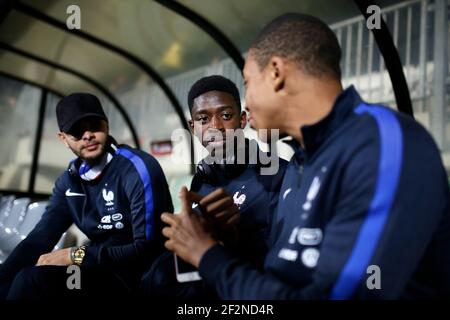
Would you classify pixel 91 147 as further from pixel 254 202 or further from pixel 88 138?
pixel 254 202

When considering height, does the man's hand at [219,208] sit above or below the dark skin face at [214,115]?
below

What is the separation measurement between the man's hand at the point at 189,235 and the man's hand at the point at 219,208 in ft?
0.17

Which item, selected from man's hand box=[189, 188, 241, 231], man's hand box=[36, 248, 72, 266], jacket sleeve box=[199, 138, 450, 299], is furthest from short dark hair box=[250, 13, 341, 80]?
man's hand box=[36, 248, 72, 266]

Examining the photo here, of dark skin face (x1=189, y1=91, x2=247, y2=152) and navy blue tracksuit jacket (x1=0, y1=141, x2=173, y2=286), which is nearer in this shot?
navy blue tracksuit jacket (x1=0, y1=141, x2=173, y2=286)

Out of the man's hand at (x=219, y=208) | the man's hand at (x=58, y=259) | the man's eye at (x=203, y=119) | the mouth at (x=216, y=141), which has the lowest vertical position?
the man's hand at (x=58, y=259)

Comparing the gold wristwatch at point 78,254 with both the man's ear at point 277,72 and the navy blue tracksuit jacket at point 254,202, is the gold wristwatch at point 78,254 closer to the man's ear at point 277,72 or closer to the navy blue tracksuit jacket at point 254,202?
the navy blue tracksuit jacket at point 254,202

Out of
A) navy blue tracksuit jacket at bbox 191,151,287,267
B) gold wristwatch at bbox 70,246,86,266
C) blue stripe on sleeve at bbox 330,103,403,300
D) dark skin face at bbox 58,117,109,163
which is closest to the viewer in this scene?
blue stripe on sleeve at bbox 330,103,403,300

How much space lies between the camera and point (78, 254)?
75.4 inches

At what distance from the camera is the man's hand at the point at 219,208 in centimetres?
123

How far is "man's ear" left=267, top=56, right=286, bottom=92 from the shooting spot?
1.12m

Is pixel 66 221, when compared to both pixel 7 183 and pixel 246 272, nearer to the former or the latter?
pixel 246 272

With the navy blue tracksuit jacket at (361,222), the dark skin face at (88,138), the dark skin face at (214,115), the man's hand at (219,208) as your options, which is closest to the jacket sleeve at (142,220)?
the dark skin face at (88,138)

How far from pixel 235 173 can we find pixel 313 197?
0.98 m

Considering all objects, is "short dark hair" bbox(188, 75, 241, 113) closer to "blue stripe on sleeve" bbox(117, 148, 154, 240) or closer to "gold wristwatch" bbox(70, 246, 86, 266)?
"blue stripe on sleeve" bbox(117, 148, 154, 240)
